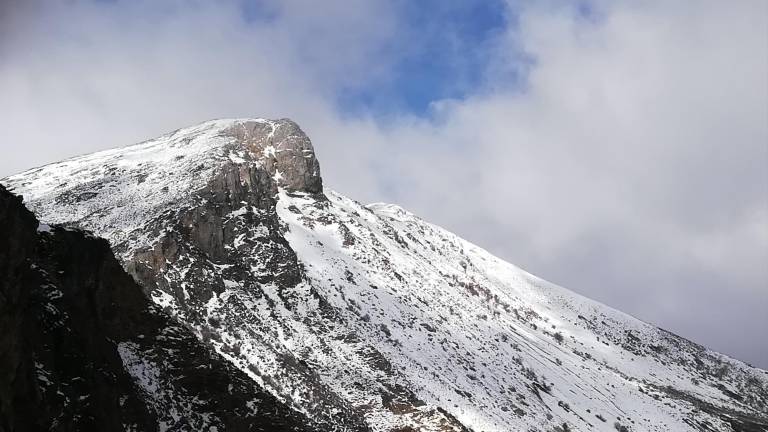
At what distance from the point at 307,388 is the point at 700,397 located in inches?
3531

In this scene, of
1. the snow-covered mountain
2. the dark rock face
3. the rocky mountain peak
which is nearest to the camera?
the dark rock face

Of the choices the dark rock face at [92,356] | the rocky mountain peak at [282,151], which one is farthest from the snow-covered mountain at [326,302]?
the dark rock face at [92,356]

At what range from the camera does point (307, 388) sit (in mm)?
44562

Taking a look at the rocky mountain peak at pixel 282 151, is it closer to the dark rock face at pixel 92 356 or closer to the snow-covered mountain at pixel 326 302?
the snow-covered mountain at pixel 326 302

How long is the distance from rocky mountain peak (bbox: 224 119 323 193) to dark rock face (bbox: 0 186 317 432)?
6030 cm

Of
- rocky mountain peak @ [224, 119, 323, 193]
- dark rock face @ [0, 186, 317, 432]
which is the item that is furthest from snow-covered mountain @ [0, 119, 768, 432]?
dark rock face @ [0, 186, 317, 432]

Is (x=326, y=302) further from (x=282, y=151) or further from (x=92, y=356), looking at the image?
(x=92, y=356)

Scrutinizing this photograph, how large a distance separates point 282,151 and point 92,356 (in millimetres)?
71548

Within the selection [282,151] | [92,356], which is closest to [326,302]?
[282,151]

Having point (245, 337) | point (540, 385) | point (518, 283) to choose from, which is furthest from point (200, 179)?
point (518, 283)

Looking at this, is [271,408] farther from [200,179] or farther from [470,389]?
[200,179]

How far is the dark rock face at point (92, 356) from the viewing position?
42.6 feet

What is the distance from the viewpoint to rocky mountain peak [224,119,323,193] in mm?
85250

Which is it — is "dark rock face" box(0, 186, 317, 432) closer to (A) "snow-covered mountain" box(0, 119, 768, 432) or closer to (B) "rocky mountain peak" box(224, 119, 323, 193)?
(A) "snow-covered mountain" box(0, 119, 768, 432)
